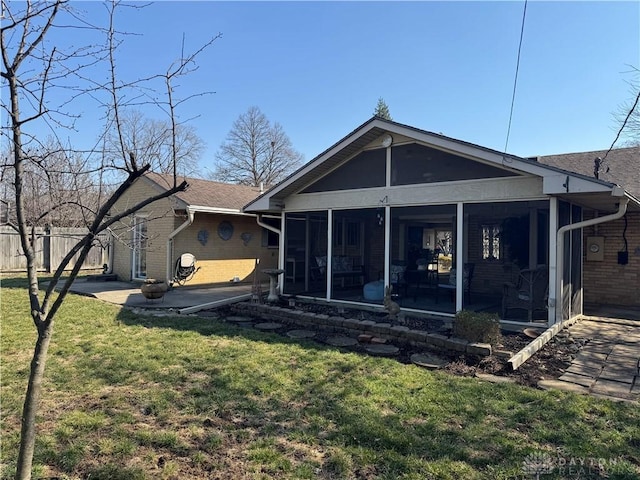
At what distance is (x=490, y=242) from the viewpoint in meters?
10.3

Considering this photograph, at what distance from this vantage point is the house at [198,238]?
12180 millimetres

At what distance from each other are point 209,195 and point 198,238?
160 cm

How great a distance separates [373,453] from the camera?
3080mm

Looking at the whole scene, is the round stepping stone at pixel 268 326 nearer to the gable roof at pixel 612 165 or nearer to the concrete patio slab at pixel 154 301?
the concrete patio slab at pixel 154 301

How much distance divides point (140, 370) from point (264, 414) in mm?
2043

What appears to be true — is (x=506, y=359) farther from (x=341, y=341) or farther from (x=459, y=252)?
(x=459, y=252)

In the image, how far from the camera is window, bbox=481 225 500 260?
1005 centimetres

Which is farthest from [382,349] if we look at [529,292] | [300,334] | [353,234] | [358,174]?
[353,234]

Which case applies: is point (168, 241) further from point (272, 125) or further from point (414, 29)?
point (272, 125)

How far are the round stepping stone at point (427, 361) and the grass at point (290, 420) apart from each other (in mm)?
308

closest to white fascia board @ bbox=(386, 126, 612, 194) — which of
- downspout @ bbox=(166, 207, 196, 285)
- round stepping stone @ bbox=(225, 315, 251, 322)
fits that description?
round stepping stone @ bbox=(225, 315, 251, 322)

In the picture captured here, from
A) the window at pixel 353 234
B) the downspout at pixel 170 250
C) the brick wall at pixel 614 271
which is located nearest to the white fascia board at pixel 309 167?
the window at pixel 353 234

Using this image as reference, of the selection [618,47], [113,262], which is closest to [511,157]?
[618,47]

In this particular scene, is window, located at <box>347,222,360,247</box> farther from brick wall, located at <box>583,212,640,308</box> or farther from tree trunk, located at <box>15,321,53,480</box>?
tree trunk, located at <box>15,321,53,480</box>
